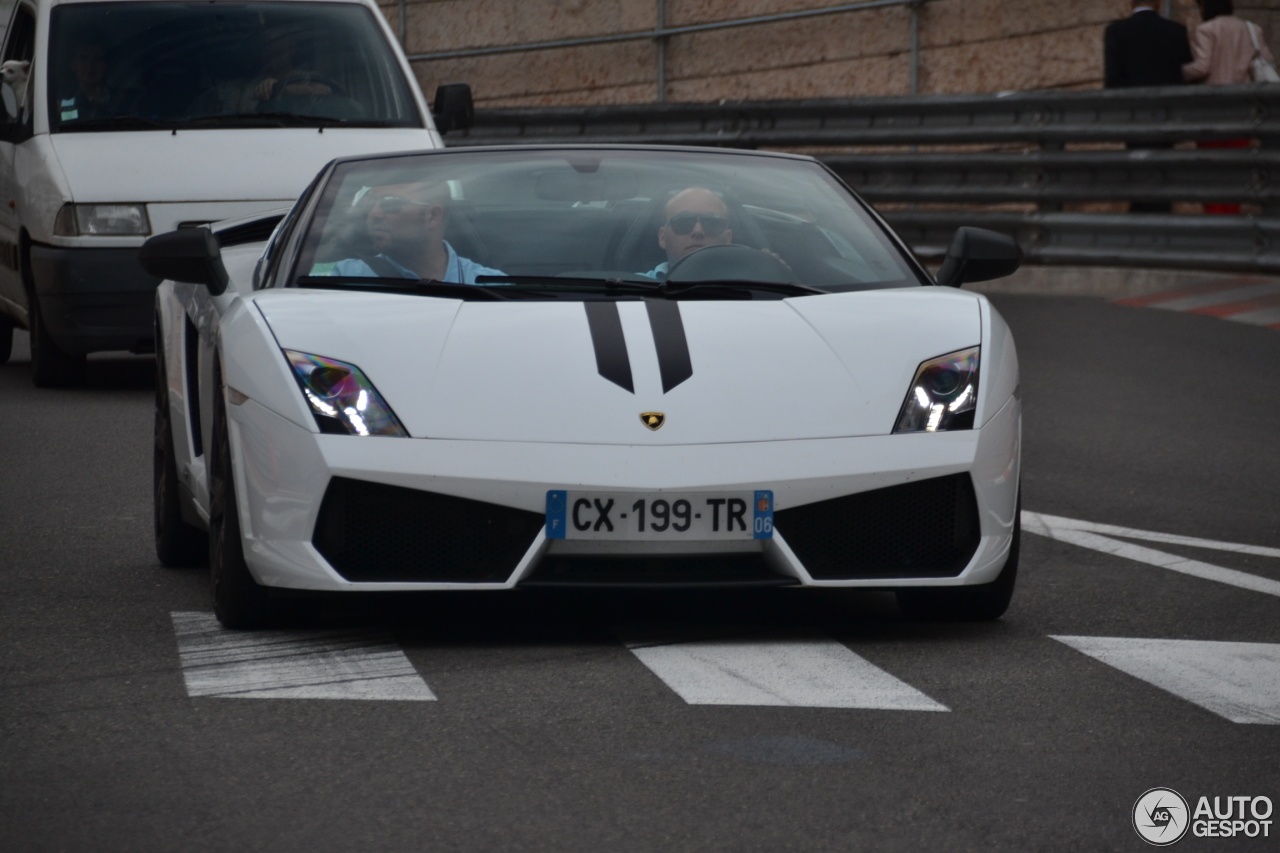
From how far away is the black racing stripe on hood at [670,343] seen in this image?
16.6 ft

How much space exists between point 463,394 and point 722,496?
0.62 metres

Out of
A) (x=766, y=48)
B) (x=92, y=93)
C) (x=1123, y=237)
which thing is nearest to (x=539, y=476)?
(x=92, y=93)

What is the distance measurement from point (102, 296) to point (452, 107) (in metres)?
2.18

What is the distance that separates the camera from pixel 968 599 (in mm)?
5434

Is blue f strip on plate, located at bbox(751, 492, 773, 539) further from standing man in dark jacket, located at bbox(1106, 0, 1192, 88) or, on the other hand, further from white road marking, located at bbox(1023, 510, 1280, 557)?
standing man in dark jacket, located at bbox(1106, 0, 1192, 88)

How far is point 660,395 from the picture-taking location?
5.01 m

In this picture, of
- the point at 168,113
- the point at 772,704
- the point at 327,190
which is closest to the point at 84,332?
the point at 168,113

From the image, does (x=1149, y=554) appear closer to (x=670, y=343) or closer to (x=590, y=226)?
(x=590, y=226)

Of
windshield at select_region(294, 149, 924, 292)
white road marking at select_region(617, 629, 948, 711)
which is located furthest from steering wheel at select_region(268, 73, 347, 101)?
white road marking at select_region(617, 629, 948, 711)

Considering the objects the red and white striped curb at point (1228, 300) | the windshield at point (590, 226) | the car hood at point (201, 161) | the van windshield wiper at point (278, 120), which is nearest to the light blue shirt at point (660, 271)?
the windshield at point (590, 226)

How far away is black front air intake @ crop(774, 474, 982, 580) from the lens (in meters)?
5.04

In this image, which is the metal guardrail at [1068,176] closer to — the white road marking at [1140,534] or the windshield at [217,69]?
the windshield at [217,69]

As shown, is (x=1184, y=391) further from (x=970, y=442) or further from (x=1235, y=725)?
(x=1235, y=725)

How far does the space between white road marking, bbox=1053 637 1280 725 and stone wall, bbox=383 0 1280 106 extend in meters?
12.7
